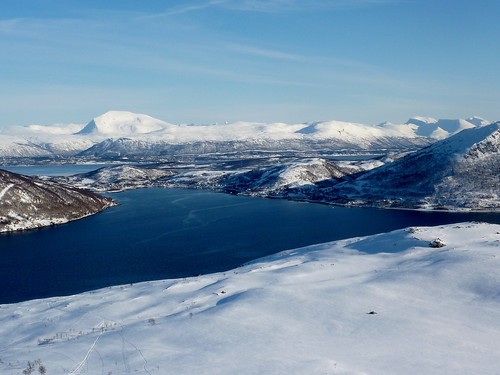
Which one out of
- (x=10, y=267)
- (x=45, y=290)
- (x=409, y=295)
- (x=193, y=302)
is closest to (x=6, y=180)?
(x=10, y=267)

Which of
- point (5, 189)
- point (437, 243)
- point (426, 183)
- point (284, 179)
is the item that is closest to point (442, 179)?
point (426, 183)

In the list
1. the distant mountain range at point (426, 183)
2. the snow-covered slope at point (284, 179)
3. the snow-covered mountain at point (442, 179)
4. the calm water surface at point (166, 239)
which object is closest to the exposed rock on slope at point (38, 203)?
the calm water surface at point (166, 239)

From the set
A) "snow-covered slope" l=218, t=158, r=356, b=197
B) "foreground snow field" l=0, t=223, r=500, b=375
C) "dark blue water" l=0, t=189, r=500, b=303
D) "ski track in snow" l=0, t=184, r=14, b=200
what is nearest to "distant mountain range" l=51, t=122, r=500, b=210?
"snow-covered slope" l=218, t=158, r=356, b=197

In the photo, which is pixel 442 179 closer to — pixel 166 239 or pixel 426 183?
pixel 426 183

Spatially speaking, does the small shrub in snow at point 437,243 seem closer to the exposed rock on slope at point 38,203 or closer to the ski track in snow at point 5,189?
the exposed rock on slope at point 38,203

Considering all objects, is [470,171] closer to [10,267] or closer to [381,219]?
[381,219]

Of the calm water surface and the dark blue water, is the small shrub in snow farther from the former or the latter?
the calm water surface
